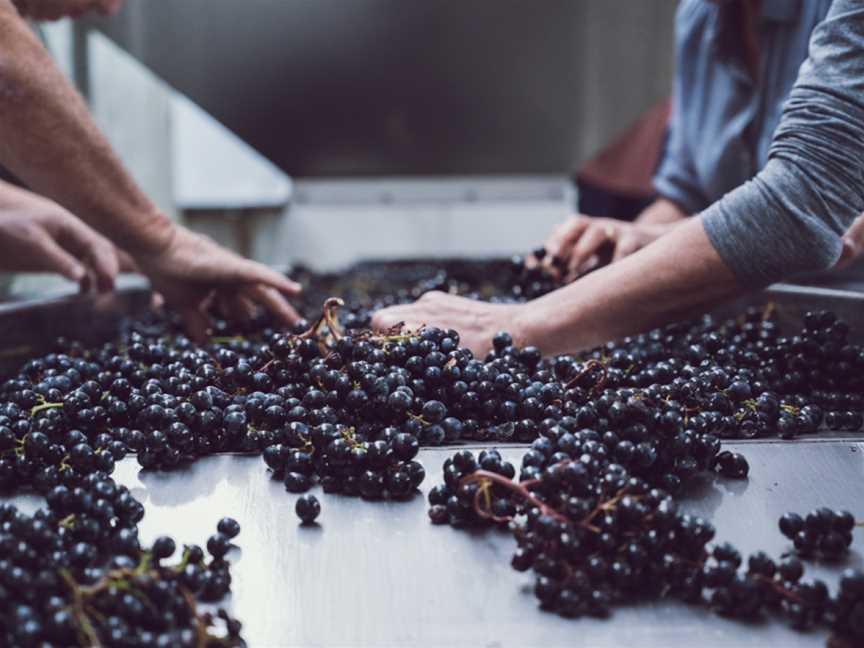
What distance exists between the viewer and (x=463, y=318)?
4.72 feet

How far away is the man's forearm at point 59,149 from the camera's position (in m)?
1.47

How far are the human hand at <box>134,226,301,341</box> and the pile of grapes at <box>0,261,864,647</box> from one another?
409 millimetres

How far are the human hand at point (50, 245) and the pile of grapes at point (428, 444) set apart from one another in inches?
35.6

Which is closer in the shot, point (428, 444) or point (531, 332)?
point (428, 444)

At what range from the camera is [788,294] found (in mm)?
1688

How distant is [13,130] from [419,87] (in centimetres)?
207

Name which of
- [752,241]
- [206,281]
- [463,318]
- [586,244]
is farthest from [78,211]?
[752,241]

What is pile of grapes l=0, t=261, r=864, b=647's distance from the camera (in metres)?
0.76

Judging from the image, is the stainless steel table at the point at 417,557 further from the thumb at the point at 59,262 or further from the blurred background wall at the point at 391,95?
the blurred background wall at the point at 391,95

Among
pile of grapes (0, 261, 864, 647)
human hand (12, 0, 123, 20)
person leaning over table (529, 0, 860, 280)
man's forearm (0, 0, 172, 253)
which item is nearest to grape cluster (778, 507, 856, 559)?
pile of grapes (0, 261, 864, 647)

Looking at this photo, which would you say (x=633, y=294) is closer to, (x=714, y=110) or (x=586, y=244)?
(x=586, y=244)

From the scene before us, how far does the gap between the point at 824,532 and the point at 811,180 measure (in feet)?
2.06

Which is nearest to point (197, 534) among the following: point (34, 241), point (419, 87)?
point (34, 241)

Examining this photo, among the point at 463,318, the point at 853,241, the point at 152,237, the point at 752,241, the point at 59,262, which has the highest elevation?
the point at 752,241
